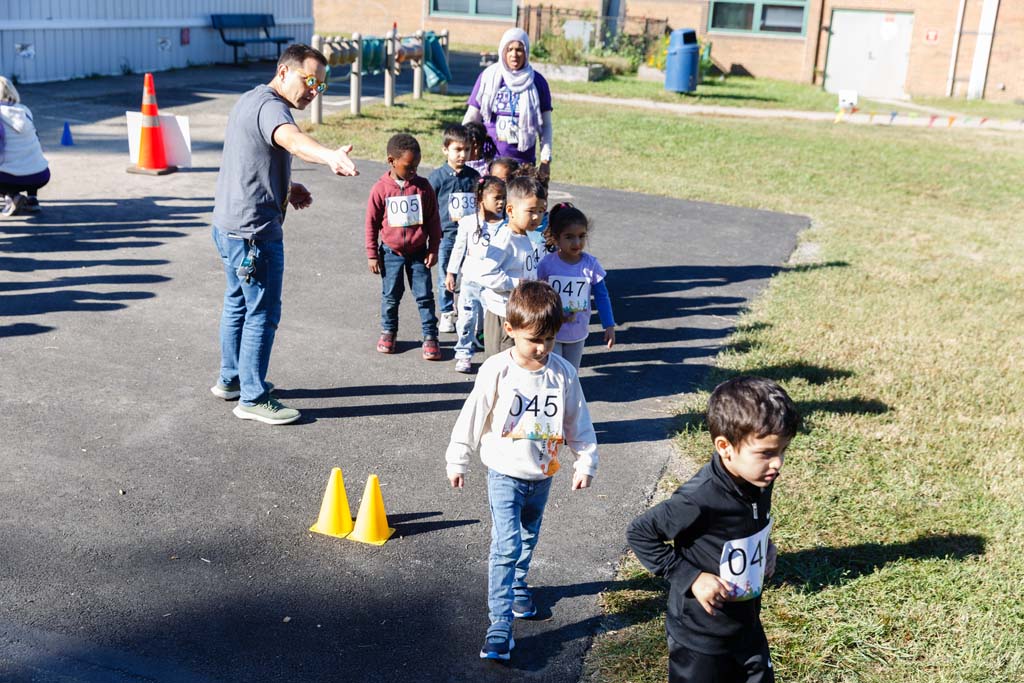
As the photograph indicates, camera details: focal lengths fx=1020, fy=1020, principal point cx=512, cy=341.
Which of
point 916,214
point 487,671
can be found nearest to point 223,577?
Answer: point 487,671

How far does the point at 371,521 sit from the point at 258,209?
2.04 meters

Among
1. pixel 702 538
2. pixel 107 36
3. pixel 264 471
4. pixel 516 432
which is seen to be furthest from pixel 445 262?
pixel 107 36

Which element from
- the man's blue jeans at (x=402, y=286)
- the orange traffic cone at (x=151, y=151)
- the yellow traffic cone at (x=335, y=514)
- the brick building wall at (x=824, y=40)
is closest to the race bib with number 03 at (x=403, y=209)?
the man's blue jeans at (x=402, y=286)

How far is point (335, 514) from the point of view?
4.96 meters

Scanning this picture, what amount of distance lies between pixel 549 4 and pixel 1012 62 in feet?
51.7

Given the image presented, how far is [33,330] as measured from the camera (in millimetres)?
7477

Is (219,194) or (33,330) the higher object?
(219,194)

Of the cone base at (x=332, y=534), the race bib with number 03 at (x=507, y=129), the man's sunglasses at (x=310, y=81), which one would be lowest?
the cone base at (x=332, y=534)

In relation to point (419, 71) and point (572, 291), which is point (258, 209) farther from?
point (419, 71)

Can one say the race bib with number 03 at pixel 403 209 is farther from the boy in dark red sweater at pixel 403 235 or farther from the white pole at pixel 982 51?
the white pole at pixel 982 51

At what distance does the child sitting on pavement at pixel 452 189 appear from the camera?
303 inches

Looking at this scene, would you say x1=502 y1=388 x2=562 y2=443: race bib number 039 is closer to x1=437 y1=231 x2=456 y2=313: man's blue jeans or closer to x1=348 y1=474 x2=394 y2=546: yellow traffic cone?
Result: x1=348 y1=474 x2=394 y2=546: yellow traffic cone

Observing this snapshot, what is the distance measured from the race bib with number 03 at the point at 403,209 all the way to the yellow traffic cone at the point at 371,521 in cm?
277

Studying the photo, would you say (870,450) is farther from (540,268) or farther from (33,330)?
(33,330)
